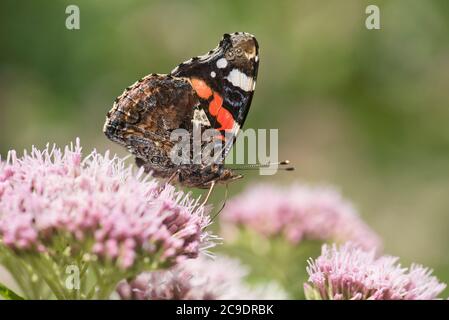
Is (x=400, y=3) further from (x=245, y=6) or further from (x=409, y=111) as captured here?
(x=245, y=6)

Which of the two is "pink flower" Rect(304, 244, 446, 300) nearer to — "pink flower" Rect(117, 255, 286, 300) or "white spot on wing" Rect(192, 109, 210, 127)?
"pink flower" Rect(117, 255, 286, 300)

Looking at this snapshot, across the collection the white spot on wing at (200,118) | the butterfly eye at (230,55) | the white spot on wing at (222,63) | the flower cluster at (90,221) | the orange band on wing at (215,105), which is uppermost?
the butterfly eye at (230,55)

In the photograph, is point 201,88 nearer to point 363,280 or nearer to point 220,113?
point 220,113

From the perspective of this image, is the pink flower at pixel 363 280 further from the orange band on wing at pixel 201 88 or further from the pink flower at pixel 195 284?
the orange band on wing at pixel 201 88

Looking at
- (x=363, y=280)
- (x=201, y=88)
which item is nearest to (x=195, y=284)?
(x=363, y=280)

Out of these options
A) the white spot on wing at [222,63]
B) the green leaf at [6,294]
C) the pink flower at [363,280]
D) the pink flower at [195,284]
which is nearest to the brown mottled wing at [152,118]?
the white spot on wing at [222,63]

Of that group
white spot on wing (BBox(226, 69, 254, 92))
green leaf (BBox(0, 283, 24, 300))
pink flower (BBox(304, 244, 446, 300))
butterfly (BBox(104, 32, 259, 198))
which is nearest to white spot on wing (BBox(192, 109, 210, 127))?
butterfly (BBox(104, 32, 259, 198))

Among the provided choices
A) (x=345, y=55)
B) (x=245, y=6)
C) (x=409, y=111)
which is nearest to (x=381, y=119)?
(x=409, y=111)
